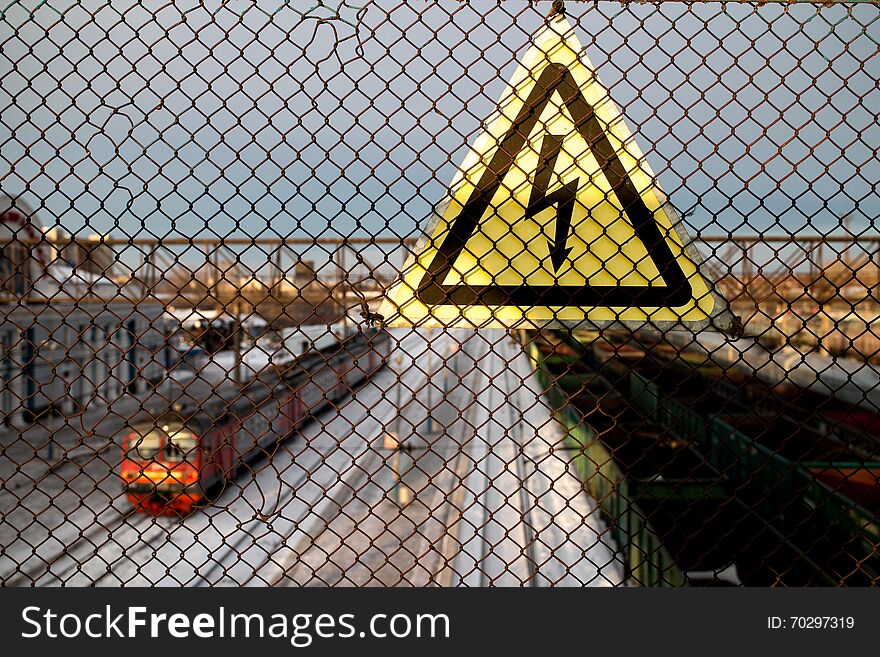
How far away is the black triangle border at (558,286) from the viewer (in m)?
2.29

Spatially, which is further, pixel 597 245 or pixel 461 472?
pixel 461 472

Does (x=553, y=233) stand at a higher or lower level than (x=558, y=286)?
higher

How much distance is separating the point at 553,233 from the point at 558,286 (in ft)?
0.64

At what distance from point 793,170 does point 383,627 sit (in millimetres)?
2235

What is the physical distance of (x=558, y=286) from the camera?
91.7 inches

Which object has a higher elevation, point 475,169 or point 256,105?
point 256,105

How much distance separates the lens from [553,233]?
2.31m

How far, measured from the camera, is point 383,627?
2314mm

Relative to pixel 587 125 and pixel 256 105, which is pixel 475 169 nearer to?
pixel 587 125

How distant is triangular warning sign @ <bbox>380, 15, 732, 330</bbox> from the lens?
7.51 ft

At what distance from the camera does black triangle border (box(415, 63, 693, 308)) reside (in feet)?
7.50

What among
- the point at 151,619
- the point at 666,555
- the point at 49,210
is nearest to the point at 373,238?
the point at 49,210

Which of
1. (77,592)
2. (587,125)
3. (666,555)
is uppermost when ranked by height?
(587,125)

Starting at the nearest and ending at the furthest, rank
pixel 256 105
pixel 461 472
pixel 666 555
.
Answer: pixel 256 105 → pixel 666 555 → pixel 461 472
